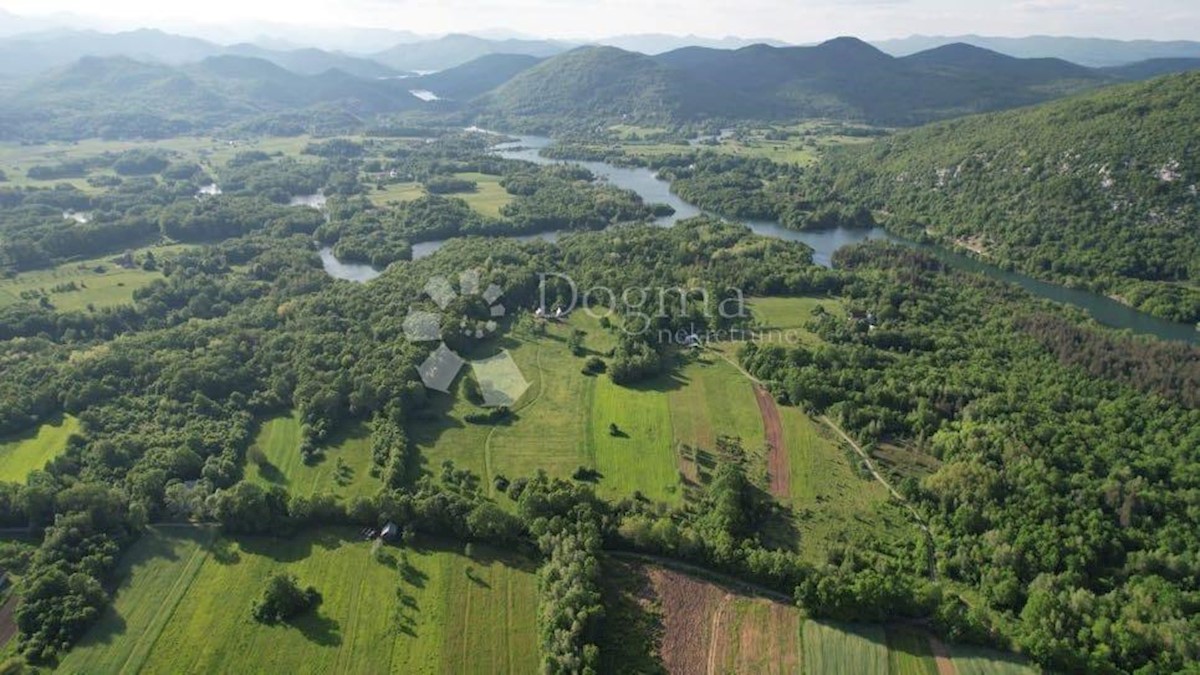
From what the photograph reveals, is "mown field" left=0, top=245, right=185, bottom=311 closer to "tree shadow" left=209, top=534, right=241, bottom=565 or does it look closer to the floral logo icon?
the floral logo icon

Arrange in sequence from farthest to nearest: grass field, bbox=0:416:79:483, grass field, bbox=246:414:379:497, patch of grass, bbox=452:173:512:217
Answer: patch of grass, bbox=452:173:512:217 < grass field, bbox=0:416:79:483 < grass field, bbox=246:414:379:497

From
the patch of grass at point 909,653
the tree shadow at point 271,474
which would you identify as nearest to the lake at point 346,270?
the tree shadow at point 271,474

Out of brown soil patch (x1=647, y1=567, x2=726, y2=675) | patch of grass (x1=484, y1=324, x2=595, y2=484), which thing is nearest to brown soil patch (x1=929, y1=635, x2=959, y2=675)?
brown soil patch (x1=647, y1=567, x2=726, y2=675)

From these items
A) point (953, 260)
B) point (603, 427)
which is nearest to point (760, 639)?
point (603, 427)

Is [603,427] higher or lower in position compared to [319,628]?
higher

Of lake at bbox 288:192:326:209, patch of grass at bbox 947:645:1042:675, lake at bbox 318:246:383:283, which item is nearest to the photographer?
patch of grass at bbox 947:645:1042:675

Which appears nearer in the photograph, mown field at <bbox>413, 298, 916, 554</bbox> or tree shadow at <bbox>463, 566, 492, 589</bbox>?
tree shadow at <bbox>463, 566, 492, 589</bbox>

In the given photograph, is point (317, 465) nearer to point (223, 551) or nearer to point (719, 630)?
point (223, 551)

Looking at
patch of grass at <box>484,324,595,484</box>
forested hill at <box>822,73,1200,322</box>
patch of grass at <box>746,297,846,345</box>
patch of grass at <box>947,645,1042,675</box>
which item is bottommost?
patch of grass at <box>484,324,595,484</box>
